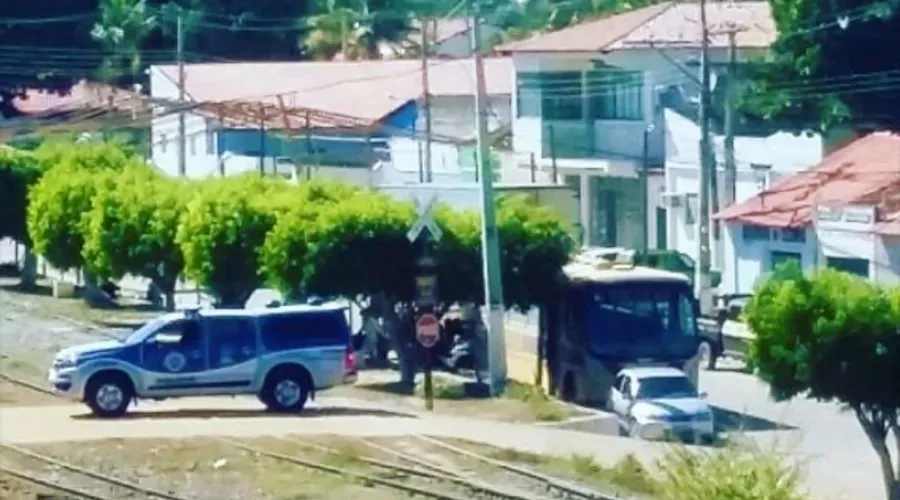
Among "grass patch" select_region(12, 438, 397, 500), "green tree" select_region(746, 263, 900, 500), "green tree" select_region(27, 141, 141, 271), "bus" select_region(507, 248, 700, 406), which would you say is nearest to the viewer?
"grass patch" select_region(12, 438, 397, 500)

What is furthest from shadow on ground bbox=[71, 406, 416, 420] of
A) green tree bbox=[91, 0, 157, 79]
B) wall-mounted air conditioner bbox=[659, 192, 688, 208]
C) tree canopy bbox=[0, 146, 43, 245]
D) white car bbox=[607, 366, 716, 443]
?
green tree bbox=[91, 0, 157, 79]

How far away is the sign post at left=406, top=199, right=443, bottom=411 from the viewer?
121ft

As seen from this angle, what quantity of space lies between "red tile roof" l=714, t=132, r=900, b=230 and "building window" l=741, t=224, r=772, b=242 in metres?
0.23

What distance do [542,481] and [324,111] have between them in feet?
151

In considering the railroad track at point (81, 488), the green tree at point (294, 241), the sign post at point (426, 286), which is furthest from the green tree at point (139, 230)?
the railroad track at point (81, 488)

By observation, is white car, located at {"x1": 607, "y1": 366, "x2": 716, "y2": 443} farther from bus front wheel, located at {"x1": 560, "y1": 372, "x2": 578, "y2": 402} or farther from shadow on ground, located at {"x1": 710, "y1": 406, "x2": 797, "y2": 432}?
bus front wheel, located at {"x1": 560, "y1": 372, "x2": 578, "y2": 402}

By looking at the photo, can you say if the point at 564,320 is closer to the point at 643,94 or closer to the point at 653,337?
the point at 653,337

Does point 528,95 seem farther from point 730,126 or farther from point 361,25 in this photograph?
point 361,25

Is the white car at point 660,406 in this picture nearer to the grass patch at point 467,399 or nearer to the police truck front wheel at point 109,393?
the grass patch at point 467,399

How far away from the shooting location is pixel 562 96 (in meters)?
65.2

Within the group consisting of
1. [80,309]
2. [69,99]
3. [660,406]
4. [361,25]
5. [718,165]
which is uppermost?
[361,25]

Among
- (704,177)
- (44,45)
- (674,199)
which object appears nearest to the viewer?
(704,177)

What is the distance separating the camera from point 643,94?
63.3 meters

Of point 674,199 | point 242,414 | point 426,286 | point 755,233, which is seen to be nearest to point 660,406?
point 426,286
